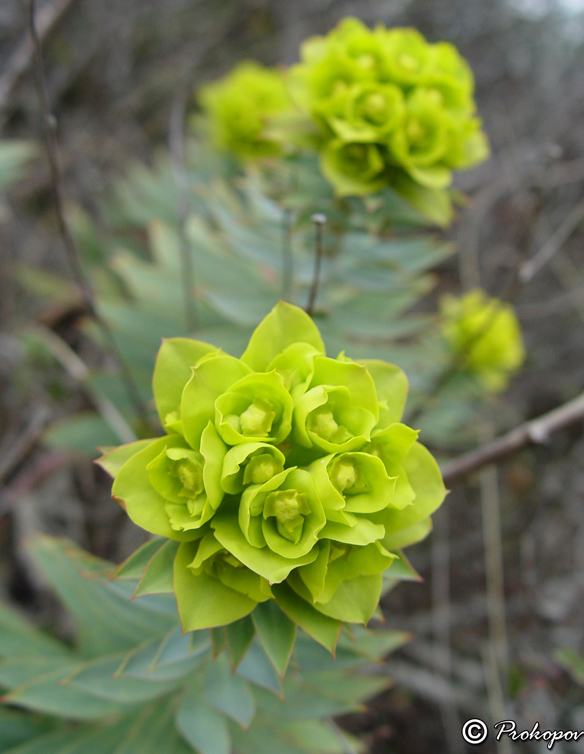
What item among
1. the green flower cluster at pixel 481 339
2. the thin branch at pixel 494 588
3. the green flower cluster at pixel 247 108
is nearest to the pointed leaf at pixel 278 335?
the thin branch at pixel 494 588

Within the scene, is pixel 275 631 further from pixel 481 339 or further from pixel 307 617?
pixel 481 339

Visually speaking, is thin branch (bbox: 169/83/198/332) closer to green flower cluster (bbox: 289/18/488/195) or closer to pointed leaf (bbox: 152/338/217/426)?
green flower cluster (bbox: 289/18/488/195)

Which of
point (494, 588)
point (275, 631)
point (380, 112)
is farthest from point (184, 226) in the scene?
point (494, 588)

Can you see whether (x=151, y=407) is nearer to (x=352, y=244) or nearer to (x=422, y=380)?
(x=352, y=244)

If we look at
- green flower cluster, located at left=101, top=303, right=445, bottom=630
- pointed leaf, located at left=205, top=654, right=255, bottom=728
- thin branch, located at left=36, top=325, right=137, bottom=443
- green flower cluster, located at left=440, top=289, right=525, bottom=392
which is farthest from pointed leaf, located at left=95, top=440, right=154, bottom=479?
green flower cluster, located at left=440, top=289, right=525, bottom=392

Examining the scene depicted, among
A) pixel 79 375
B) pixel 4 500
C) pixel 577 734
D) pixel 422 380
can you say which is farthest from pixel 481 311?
pixel 4 500

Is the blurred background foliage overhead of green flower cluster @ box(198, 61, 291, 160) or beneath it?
beneath
